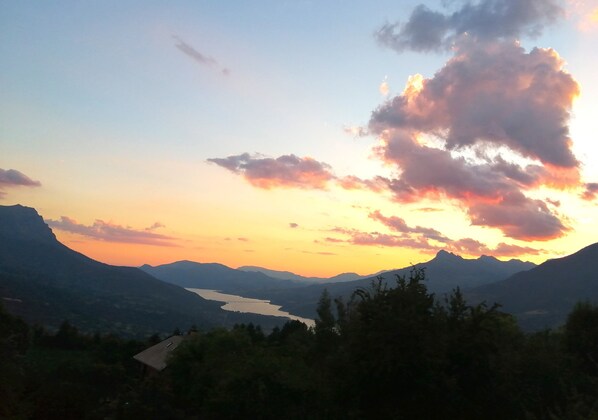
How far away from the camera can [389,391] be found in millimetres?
23000

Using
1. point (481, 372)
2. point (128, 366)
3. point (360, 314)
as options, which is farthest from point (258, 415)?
point (128, 366)

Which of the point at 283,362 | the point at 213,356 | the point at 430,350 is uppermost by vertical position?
the point at 430,350

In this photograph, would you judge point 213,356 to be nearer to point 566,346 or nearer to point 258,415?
point 258,415

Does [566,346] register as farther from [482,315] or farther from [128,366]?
[128,366]

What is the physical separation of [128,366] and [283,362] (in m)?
61.0

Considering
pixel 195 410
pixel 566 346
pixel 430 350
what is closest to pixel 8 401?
pixel 430 350

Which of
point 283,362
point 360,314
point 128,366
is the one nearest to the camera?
point 360,314

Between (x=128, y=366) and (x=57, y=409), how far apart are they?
59946mm

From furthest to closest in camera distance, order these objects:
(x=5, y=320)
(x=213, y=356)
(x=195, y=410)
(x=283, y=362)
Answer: (x=5, y=320) < (x=213, y=356) < (x=195, y=410) < (x=283, y=362)

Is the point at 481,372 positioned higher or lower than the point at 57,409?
higher

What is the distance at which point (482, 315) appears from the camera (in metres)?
25.6

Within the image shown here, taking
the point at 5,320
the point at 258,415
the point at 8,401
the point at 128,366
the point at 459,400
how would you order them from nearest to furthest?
the point at 8,401 < the point at 459,400 < the point at 258,415 < the point at 5,320 < the point at 128,366

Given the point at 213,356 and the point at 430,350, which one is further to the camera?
the point at 213,356

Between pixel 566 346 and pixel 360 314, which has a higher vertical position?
pixel 360 314
